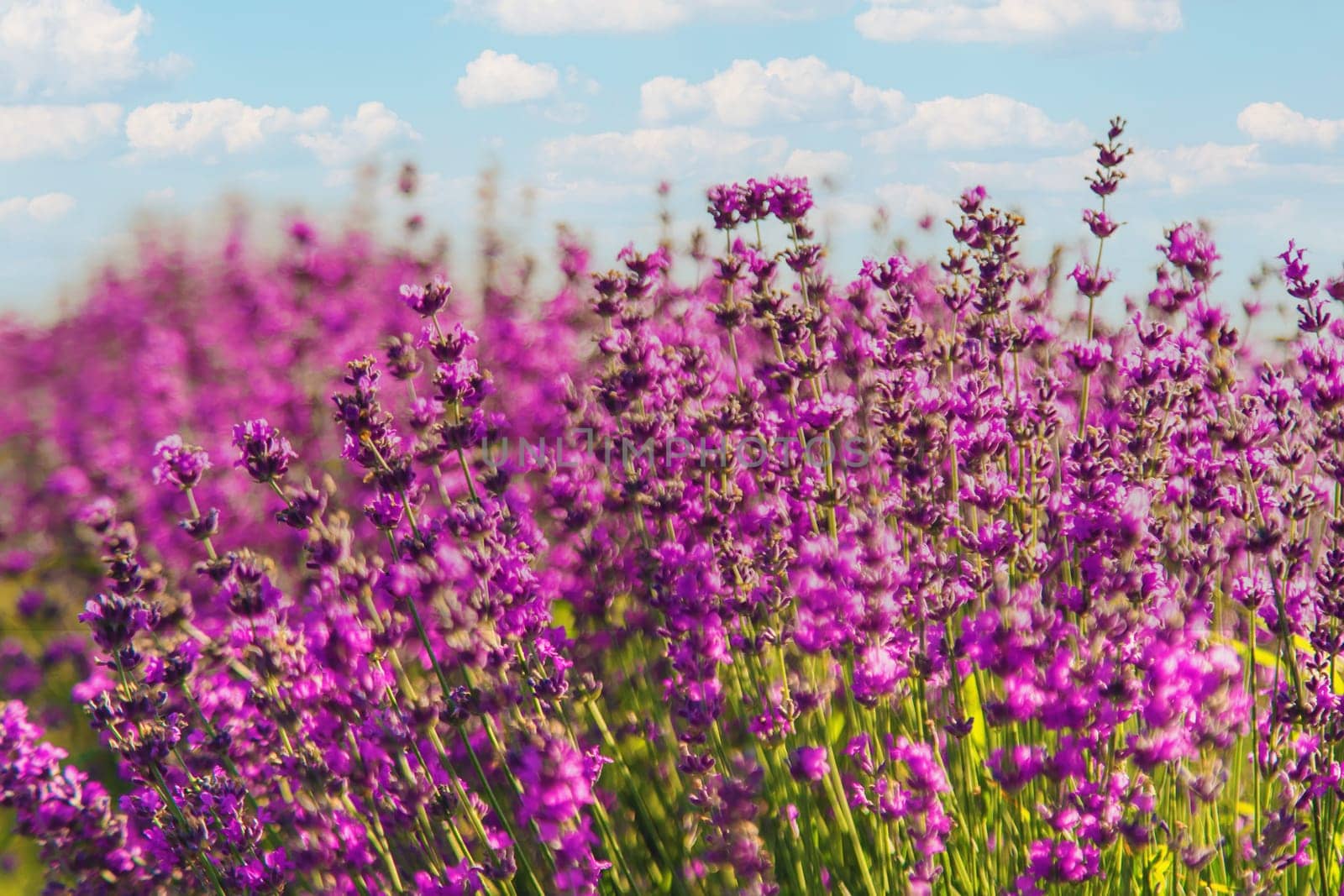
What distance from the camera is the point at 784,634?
106 inches

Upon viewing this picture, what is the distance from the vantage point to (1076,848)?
2238 mm

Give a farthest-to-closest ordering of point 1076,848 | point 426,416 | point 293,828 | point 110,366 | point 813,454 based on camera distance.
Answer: point 110,366
point 813,454
point 426,416
point 293,828
point 1076,848

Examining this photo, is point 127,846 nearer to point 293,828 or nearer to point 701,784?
point 293,828

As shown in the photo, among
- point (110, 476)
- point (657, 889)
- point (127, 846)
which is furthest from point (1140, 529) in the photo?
point (110, 476)

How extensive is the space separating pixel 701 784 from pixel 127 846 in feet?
7.93

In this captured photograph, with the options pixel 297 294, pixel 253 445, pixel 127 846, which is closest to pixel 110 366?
pixel 297 294

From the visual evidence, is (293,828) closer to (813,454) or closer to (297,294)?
(813,454)

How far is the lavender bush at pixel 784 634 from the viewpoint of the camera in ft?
7.72

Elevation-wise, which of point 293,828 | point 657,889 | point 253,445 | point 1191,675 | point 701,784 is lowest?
point 657,889

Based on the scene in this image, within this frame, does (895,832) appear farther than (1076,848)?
Yes

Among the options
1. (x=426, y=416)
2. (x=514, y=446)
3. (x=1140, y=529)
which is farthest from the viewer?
(x=514, y=446)

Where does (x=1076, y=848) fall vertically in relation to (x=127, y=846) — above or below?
above

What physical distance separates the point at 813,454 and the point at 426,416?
1.30 metres

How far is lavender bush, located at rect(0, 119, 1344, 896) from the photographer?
2354 millimetres
